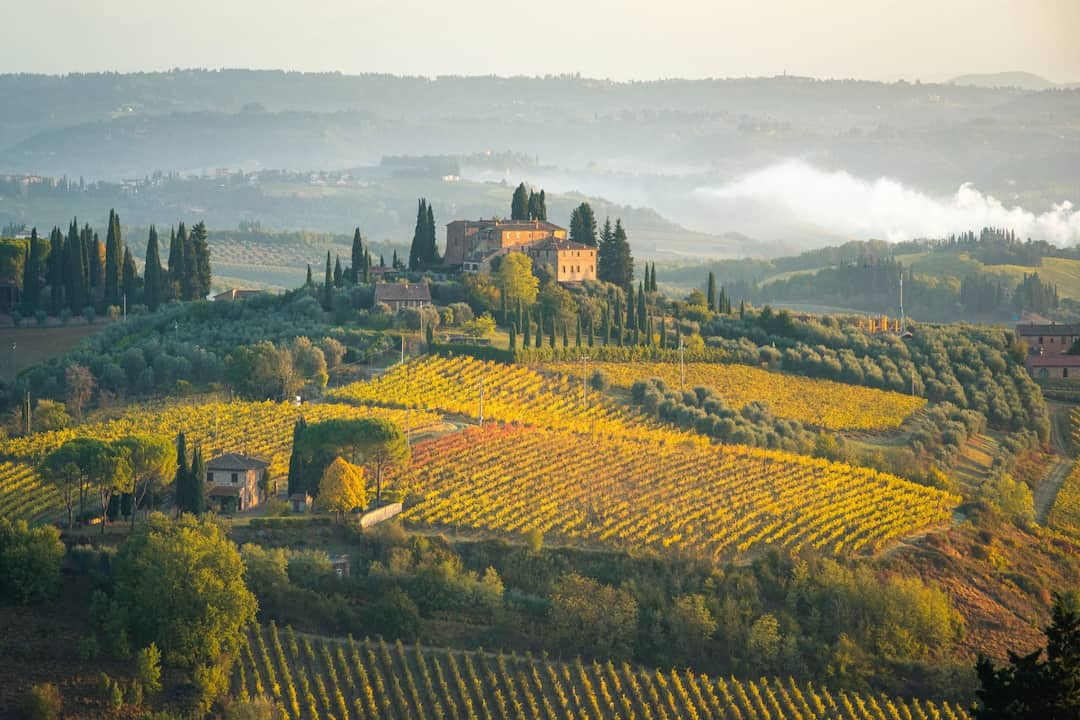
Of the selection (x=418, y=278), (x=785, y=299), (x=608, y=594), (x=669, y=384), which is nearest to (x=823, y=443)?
(x=669, y=384)

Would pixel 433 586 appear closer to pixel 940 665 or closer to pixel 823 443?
pixel 940 665

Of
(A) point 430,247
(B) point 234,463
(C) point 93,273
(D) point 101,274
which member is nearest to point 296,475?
(B) point 234,463

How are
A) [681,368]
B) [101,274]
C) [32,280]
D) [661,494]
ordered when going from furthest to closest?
1. [101,274]
2. [32,280]
3. [681,368]
4. [661,494]

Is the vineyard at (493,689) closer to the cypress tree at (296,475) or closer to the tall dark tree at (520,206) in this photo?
the cypress tree at (296,475)

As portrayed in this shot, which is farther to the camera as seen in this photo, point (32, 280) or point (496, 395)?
point (32, 280)

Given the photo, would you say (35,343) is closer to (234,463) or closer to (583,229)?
(583,229)

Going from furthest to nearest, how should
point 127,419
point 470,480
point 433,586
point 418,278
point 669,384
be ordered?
point 418,278 → point 669,384 → point 127,419 → point 470,480 → point 433,586

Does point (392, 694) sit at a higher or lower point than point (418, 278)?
lower

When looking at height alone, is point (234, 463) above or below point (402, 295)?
below
